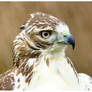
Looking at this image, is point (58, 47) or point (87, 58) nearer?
point (58, 47)

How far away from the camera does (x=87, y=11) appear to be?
330 inches

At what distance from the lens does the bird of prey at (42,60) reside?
5.26 meters

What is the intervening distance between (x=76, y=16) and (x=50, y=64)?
318 cm

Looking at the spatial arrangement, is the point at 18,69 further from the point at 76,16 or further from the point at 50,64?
the point at 76,16

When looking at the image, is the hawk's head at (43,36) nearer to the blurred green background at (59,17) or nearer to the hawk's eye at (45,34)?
the hawk's eye at (45,34)

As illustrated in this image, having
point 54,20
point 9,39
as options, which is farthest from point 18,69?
point 9,39

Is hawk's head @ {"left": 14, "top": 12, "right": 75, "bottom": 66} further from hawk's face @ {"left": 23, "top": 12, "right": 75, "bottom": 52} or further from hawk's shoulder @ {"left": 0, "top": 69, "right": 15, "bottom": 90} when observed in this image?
hawk's shoulder @ {"left": 0, "top": 69, "right": 15, "bottom": 90}

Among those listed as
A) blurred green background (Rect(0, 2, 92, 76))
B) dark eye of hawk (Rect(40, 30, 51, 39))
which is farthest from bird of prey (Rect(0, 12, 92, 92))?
blurred green background (Rect(0, 2, 92, 76))

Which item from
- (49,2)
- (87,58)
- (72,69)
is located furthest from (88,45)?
(72,69)

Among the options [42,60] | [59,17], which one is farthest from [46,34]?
[59,17]

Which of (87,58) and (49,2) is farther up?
(49,2)

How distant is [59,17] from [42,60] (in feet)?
9.95

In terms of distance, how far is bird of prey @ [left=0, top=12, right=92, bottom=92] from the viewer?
5.26 meters

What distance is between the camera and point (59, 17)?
27.3 feet
